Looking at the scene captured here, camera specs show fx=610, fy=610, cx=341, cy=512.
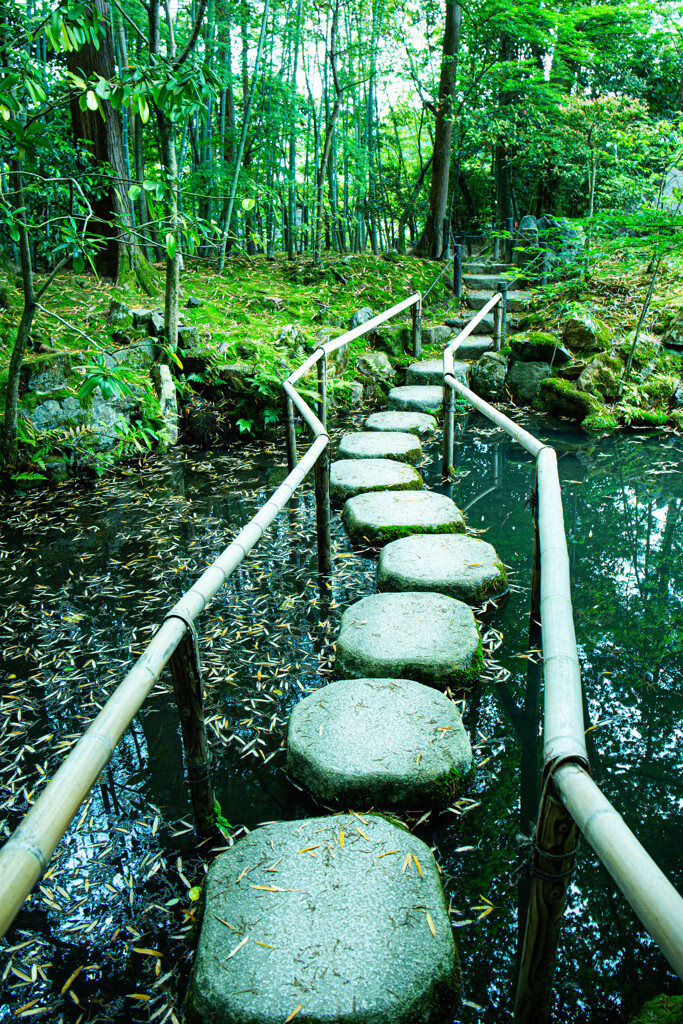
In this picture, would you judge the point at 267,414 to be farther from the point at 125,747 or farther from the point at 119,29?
the point at 119,29

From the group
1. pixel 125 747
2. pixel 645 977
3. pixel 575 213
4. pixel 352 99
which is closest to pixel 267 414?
pixel 125 747

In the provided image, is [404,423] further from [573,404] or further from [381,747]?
[381,747]

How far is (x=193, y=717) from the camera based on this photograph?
1.73m

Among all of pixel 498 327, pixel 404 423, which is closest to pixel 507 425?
pixel 404 423

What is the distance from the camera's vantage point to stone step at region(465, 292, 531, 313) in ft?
29.7

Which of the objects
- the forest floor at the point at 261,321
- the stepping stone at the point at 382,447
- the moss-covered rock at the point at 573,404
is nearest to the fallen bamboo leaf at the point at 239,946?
the forest floor at the point at 261,321

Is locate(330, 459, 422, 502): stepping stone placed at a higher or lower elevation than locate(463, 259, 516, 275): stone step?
lower

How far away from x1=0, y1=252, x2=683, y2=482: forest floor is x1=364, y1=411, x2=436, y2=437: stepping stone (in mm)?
1093

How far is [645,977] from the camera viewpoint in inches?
61.2

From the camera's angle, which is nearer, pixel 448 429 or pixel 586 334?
pixel 448 429

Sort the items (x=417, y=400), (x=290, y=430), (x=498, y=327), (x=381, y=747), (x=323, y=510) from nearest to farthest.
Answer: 1. (x=381, y=747)
2. (x=323, y=510)
3. (x=290, y=430)
4. (x=417, y=400)
5. (x=498, y=327)

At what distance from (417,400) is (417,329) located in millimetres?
1918

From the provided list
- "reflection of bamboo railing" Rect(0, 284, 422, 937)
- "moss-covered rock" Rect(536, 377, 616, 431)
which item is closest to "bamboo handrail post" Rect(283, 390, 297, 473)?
"reflection of bamboo railing" Rect(0, 284, 422, 937)

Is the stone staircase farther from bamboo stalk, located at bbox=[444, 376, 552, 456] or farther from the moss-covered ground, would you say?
the moss-covered ground
